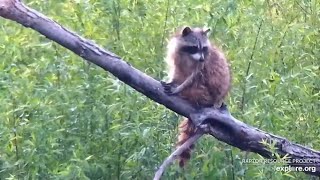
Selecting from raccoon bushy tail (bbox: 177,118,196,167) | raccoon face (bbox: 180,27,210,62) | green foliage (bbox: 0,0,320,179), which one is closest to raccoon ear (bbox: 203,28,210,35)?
raccoon face (bbox: 180,27,210,62)

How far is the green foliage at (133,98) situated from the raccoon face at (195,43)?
1.48 ft

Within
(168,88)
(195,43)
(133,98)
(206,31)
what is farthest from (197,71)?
(168,88)

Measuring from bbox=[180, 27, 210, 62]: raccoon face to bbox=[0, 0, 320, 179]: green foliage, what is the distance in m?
0.45

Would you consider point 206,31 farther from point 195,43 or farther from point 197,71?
point 197,71

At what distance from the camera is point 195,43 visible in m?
6.08

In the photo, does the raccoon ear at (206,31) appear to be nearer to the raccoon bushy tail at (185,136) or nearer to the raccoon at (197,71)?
the raccoon at (197,71)

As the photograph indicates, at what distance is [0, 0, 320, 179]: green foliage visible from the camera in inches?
244

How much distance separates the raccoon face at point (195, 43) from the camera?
6.01 m

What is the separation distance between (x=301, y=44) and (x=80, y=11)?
1.63 metres

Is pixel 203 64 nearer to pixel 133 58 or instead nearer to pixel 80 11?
pixel 133 58

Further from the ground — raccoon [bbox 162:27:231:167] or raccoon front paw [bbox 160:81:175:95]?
raccoon [bbox 162:27:231:167]

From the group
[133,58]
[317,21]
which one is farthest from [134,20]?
[317,21]

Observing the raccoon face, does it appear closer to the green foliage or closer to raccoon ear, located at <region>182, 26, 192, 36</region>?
raccoon ear, located at <region>182, 26, 192, 36</region>

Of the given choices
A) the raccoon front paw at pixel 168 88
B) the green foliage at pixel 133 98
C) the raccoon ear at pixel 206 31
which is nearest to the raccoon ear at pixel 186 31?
the raccoon ear at pixel 206 31
